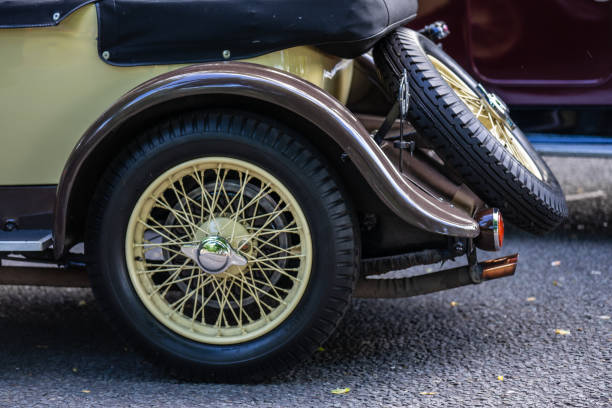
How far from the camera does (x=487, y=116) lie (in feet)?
12.1

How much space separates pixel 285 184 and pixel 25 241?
3.16 feet

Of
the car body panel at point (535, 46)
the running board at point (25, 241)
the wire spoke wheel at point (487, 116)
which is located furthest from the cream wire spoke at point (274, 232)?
the car body panel at point (535, 46)

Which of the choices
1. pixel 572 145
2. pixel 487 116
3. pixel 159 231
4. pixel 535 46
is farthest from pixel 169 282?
pixel 535 46

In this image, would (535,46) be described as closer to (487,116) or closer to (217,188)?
(487,116)

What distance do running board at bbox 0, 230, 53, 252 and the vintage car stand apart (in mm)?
11

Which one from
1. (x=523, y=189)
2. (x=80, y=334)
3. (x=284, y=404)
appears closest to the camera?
(x=284, y=404)

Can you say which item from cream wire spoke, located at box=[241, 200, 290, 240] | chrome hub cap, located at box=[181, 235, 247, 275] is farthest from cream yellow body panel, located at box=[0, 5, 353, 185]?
chrome hub cap, located at box=[181, 235, 247, 275]

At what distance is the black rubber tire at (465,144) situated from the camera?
10.3 ft

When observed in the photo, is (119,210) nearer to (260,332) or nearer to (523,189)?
(260,332)

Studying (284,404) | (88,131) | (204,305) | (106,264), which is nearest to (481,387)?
(284,404)

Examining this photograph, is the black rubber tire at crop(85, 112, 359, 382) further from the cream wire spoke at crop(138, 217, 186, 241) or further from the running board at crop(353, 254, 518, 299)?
the running board at crop(353, 254, 518, 299)

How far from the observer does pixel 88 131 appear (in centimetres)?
295

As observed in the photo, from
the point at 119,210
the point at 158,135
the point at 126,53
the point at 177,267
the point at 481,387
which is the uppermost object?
the point at 126,53

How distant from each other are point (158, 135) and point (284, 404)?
3.36 feet
